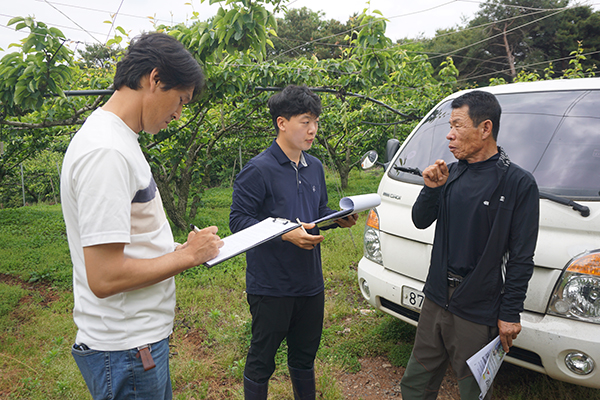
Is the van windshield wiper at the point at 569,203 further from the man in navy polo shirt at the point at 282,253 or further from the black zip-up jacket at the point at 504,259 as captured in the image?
the man in navy polo shirt at the point at 282,253

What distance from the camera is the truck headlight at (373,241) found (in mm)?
3148

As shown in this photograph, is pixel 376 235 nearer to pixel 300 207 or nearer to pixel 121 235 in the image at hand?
pixel 300 207

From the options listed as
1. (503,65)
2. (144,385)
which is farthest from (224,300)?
(503,65)

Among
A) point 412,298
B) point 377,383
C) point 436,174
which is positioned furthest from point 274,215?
point 377,383

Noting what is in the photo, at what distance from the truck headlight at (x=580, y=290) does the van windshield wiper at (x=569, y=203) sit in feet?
0.74

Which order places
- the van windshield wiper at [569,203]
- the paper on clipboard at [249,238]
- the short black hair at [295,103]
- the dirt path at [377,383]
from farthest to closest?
the dirt path at [377,383], the short black hair at [295,103], the van windshield wiper at [569,203], the paper on clipboard at [249,238]

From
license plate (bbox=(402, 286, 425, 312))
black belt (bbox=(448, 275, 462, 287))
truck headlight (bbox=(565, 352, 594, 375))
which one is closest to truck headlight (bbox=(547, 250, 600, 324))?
truck headlight (bbox=(565, 352, 594, 375))

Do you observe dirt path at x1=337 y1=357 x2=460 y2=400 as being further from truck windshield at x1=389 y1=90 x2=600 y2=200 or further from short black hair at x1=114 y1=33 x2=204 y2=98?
short black hair at x1=114 y1=33 x2=204 y2=98

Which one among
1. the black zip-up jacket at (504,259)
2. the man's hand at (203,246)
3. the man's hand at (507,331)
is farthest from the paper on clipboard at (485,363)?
the man's hand at (203,246)

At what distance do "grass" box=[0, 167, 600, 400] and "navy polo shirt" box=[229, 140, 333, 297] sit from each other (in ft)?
3.58

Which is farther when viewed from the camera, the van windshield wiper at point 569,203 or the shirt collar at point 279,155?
the shirt collar at point 279,155

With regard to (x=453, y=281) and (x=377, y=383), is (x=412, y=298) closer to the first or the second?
(x=453, y=281)

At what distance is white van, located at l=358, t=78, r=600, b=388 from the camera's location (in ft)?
6.77

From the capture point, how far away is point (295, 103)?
232 centimetres
